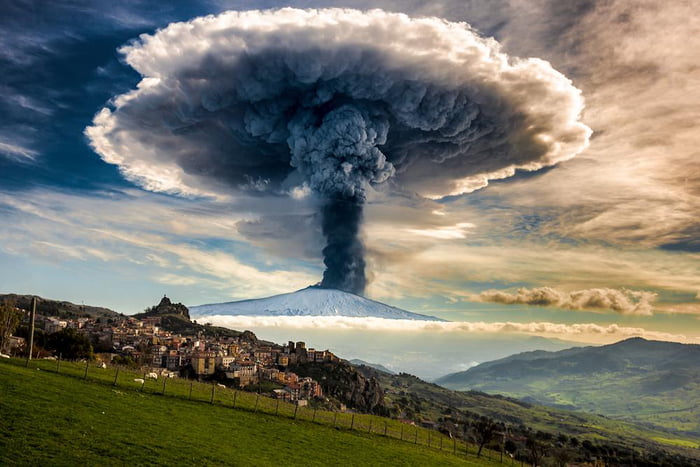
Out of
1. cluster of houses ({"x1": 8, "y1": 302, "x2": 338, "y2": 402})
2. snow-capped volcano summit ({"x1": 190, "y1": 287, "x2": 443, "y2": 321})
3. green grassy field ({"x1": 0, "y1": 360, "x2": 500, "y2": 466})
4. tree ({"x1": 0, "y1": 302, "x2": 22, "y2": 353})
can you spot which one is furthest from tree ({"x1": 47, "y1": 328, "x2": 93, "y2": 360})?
snow-capped volcano summit ({"x1": 190, "y1": 287, "x2": 443, "y2": 321})

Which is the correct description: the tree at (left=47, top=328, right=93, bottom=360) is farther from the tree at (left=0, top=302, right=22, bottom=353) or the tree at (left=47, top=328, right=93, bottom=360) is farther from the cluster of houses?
the cluster of houses

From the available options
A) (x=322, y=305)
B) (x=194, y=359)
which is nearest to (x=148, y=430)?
(x=194, y=359)

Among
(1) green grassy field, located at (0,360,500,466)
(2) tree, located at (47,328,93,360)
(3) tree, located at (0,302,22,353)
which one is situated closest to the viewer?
(1) green grassy field, located at (0,360,500,466)

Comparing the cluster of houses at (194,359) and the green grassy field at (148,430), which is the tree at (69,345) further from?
the green grassy field at (148,430)

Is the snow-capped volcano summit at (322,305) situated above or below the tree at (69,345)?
above

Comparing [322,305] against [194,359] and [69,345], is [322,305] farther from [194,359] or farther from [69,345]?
[69,345]

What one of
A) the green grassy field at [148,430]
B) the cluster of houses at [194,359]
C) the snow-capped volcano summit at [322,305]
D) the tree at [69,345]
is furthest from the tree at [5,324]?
the snow-capped volcano summit at [322,305]

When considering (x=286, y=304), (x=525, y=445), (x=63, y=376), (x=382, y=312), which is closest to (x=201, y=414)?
(x=63, y=376)
